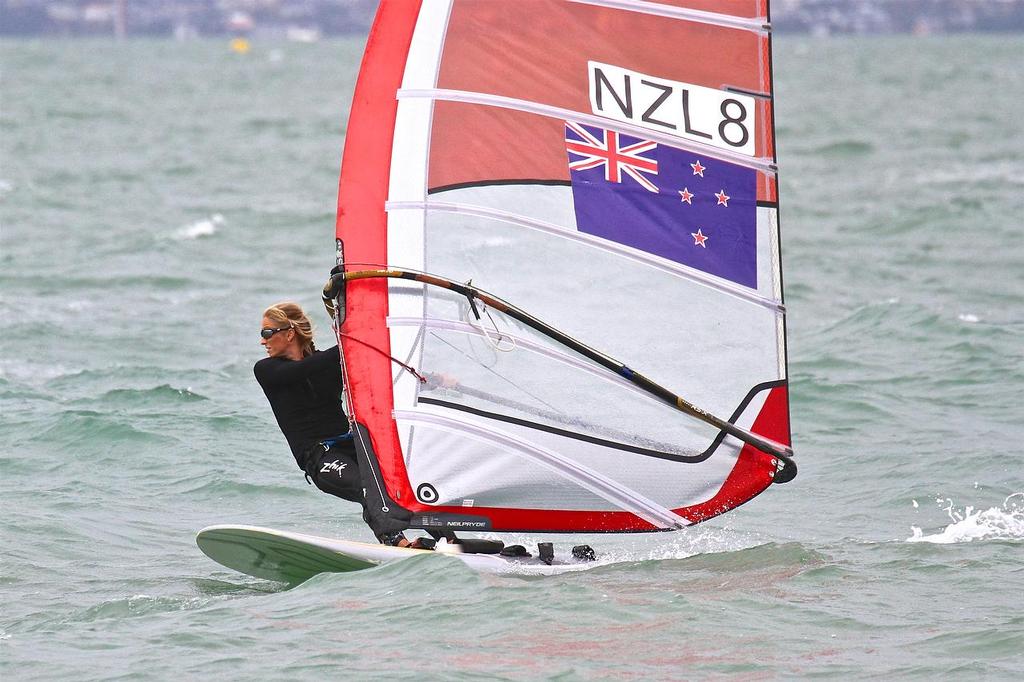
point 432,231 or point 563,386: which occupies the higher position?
point 432,231

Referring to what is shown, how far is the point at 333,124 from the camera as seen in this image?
3734 cm

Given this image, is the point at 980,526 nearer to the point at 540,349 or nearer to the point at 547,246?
the point at 540,349

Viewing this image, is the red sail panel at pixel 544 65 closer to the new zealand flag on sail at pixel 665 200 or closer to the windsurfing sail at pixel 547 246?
the windsurfing sail at pixel 547 246

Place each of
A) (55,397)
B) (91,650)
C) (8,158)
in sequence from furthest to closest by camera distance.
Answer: (8,158)
(55,397)
(91,650)

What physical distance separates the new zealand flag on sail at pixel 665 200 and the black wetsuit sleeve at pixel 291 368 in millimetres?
1187

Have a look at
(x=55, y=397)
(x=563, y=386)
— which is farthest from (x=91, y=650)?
(x=55, y=397)

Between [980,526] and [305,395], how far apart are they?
132 inches

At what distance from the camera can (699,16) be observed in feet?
21.2

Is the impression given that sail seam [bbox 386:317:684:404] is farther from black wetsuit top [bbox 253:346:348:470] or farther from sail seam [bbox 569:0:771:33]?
sail seam [bbox 569:0:771:33]

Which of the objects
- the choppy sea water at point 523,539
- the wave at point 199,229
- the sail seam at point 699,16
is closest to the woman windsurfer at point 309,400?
the choppy sea water at point 523,539

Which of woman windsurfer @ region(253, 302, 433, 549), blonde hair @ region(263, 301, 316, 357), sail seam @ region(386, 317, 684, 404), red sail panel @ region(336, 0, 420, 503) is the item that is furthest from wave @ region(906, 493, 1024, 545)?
blonde hair @ region(263, 301, 316, 357)

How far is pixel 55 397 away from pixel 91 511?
285cm

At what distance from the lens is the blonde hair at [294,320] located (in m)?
6.42

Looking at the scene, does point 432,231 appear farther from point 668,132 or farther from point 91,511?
point 91,511
